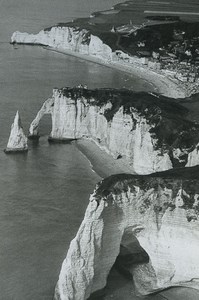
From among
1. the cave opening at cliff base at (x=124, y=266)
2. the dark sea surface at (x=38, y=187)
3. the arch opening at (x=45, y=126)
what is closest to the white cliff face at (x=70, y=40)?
the dark sea surface at (x=38, y=187)

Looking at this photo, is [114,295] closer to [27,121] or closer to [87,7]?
[27,121]

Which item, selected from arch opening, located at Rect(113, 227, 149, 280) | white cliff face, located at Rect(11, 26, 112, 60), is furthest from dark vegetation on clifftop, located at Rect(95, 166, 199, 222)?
white cliff face, located at Rect(11, 26, 112, 60)

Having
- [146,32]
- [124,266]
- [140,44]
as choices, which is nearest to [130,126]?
[124,266]

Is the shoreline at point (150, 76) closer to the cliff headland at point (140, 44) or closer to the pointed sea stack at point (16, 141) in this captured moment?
the cliff headland at point (140, 44)

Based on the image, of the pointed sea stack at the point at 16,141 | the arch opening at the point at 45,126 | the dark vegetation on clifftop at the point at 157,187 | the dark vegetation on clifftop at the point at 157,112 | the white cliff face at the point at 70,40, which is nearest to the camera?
the dark vegetation on clifftop at the point at 157,187

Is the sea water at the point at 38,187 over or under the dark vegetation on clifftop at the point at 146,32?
under

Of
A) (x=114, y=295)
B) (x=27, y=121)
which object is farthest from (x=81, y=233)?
(x=27, y=121)

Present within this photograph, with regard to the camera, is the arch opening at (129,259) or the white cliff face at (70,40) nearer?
the arch opening at (129,259)

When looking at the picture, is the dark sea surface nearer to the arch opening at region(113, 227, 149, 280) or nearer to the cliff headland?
the arch opening at region(113, 227, 149, 280)
